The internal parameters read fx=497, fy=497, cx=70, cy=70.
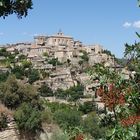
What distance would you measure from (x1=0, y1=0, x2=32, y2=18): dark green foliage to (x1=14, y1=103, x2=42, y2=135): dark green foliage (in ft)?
55.9

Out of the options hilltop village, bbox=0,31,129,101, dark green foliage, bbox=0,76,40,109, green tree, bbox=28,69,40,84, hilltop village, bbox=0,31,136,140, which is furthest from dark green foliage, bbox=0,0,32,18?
green tree, bbox=28,69,40,84

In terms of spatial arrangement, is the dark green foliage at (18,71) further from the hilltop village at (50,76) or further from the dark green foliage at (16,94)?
the dark green foliage at (16,94)

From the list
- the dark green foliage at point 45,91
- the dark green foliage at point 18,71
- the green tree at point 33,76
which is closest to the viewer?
the dark green foliage at point 45,91

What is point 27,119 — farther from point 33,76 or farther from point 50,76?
point 50,76

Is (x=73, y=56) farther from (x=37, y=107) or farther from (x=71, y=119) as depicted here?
(x=37, y=107)

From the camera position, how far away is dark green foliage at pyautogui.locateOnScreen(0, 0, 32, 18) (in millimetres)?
4896

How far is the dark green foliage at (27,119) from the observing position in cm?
2193

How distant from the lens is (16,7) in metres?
5.04

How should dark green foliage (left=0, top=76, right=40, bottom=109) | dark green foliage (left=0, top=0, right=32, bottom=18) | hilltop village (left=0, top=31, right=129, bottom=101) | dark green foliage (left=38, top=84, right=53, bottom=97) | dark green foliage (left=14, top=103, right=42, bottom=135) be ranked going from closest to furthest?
dark green foliage (left=0, top=0, right=32, bottom=18), dark green foliage (left=14, top=103, right=42, bottom=135), dark green foliage (left=0, top=76, right=40, bottom=109), dark green foliage (left=38, top=84, right=53, bottom=97), hilltop village (left=0, top=31, right=129, bottom=101)

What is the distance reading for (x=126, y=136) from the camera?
14.9 ft

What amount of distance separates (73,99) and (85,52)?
103 ft

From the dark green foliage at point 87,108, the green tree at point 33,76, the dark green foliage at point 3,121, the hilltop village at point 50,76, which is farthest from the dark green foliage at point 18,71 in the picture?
the dark green foliage at point 3,121

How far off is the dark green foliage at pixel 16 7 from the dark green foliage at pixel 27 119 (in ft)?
55.9

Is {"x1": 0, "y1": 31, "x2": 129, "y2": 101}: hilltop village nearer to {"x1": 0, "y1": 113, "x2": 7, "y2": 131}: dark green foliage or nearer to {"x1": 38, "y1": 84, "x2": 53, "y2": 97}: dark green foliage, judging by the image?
{"x1": 38, "y1": 84, "x2": 53, "y2": 97}: dark green foliage
